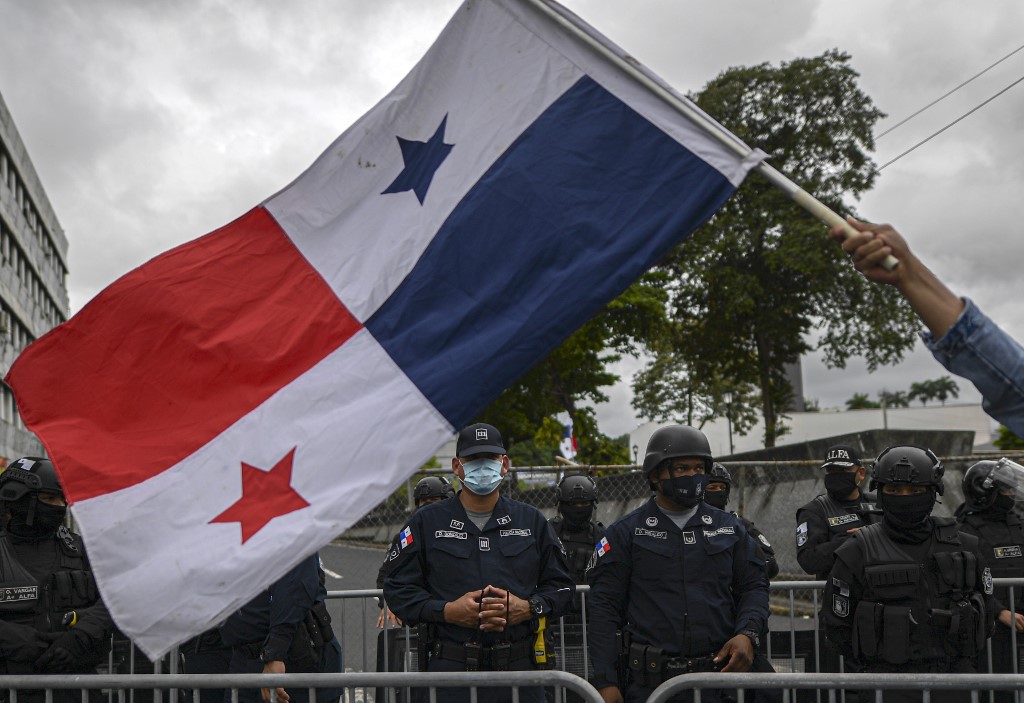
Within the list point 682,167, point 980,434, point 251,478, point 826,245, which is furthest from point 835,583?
point 980,434

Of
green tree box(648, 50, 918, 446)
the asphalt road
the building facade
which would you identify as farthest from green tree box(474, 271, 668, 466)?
the building facade

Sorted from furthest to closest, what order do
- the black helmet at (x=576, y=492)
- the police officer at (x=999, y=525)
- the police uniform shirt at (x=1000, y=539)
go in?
1. the black helmet at (x=576, y=492)
2. the police uniform shirt at (x=1000, y=539)
3. the police officer at (x=999, y=525)

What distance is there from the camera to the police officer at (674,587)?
17.3 ft

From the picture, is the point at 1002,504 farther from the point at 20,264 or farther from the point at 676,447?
the point at 20,264

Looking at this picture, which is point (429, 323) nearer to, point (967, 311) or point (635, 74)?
point (635, 74)

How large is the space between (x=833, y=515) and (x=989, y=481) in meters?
1.08

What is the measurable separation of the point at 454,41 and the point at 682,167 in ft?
3.05

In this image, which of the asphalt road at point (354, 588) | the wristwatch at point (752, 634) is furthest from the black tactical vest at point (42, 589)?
the wristwatch at point (752, 634)

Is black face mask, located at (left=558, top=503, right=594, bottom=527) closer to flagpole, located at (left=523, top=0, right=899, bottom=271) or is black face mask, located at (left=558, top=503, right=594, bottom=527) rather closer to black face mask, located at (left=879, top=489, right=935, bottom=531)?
black face mask, located at (left=879, top=489, right=935, bottom=531)

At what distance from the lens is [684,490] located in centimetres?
554

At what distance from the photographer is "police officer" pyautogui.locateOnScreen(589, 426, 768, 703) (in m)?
5.27

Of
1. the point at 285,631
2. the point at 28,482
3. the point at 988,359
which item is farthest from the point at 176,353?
the point at 285,631

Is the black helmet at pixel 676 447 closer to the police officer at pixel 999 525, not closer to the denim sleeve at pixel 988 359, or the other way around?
the police officer at pixel 999 525

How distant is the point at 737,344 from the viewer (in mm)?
37062
